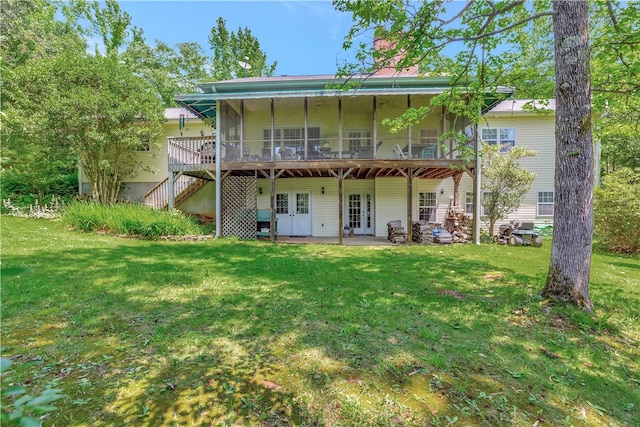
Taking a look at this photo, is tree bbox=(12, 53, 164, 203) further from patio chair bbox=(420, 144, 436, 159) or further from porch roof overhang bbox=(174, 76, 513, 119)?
patio chair bbox=(420, 144, 436, 159)

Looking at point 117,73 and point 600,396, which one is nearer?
point 600,396

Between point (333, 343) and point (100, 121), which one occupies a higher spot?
point (100, 121)

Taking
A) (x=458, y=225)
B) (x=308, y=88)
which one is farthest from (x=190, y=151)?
(x=458, y=225)

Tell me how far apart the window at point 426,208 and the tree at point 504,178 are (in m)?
2.28

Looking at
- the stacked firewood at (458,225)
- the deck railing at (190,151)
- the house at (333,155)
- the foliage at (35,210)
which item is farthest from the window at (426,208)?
the foliage at (35,210)

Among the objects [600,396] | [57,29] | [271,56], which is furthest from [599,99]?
[57,29]

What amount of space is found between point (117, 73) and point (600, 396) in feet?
57.2

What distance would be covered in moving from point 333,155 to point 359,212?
3.59 m

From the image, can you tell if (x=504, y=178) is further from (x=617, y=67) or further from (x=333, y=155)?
(x=333, y=155)

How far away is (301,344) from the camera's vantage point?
3.28 meters

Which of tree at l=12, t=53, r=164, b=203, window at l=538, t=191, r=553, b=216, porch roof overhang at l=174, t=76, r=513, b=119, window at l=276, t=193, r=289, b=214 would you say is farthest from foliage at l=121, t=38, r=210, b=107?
window at l=538, t=191, r=553, b=216

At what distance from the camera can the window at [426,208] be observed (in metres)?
13.4

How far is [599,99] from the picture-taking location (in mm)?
6699

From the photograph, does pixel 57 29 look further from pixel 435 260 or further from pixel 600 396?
pixel 600 396
